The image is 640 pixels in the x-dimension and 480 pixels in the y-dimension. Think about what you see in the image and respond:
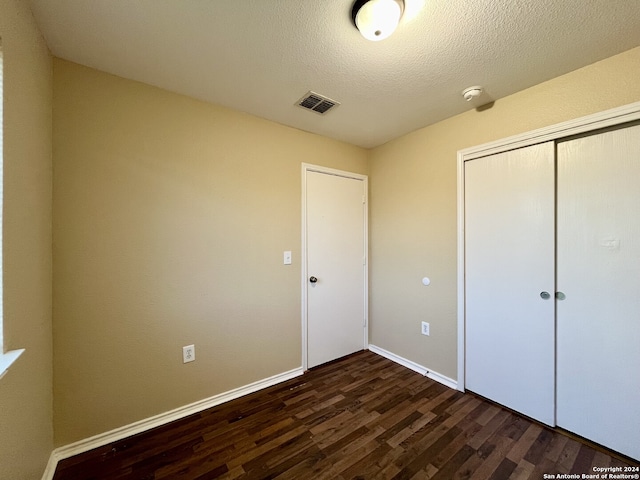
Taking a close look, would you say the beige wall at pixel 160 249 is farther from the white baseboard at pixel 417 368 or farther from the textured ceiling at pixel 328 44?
the white baseboard at pixel 417 368

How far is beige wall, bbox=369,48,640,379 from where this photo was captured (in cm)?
157

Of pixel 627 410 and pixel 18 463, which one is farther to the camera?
pixel 627 410

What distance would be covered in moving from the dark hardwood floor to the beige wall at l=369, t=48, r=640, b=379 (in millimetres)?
579

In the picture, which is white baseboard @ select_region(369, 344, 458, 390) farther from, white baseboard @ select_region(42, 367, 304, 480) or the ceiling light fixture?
the ceiling light fixture

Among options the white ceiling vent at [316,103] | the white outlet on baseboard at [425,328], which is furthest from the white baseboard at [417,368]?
the white ceiling vent at [316,103]

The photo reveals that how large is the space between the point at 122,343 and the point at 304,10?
2.24 meters

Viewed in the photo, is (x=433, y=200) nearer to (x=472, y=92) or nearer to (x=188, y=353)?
(x=472, y=92)

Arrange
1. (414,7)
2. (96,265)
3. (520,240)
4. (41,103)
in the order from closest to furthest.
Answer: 1. (414,7)
2. (41,103)
3. (96,265)
4. (520,240)

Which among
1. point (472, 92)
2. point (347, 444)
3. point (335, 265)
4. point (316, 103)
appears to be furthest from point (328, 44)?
point (347, 444)

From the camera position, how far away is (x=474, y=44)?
4.57 feet

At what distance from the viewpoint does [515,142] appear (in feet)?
6.07

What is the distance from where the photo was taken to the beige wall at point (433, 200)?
157 cm

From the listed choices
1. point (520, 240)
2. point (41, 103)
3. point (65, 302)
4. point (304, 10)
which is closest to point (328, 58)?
point (304, 10)

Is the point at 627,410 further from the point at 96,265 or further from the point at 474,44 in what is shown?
the point at 96,265
